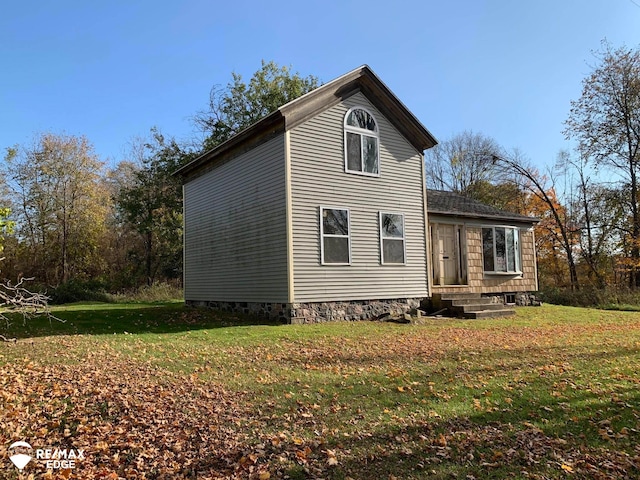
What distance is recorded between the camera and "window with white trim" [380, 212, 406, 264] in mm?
13781

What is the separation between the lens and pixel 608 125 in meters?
26.3

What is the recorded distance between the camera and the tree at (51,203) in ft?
89.0

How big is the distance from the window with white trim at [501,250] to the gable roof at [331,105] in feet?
15.8

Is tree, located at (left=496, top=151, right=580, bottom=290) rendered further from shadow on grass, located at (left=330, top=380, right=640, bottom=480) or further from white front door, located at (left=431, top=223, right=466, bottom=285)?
shadow on grass, located at (left=330, top=380, right=640, bottom=480)

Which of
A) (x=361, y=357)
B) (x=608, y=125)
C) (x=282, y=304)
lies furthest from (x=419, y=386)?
(x=608, y=125)

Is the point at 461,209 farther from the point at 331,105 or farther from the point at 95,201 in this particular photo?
the point at 95,201

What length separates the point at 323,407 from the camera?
16.9 feet

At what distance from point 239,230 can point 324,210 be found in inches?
116

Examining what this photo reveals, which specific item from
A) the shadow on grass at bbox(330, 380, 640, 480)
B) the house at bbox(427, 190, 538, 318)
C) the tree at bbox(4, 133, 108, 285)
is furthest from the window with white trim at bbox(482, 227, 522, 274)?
the tree at bbox(4, 133, 108, 285)

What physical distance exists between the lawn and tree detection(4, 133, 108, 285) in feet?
66.2

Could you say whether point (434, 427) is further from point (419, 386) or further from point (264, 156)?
point (264, 156)

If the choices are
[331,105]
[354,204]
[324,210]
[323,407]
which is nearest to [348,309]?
[324,210]

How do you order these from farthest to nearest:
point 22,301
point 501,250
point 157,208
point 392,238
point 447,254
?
1. point 157,208
2. point 501,250
3. point 447,254
4. point 392,238
5. point 22,301

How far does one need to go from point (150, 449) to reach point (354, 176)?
10.4m
